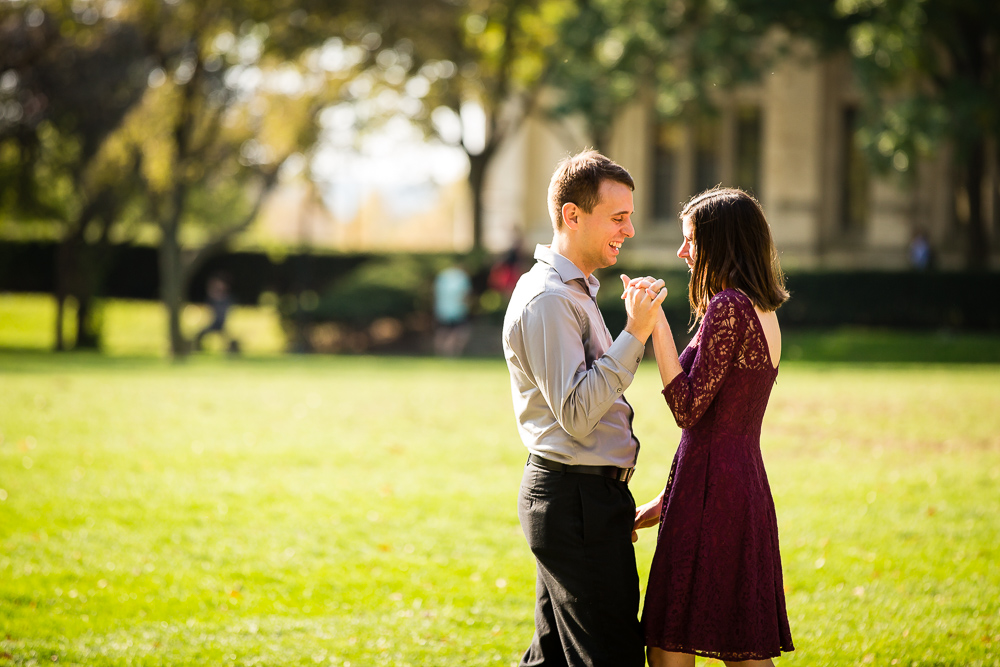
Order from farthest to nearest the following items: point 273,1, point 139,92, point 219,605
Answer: point 139,92, point 273,1, point 219,605

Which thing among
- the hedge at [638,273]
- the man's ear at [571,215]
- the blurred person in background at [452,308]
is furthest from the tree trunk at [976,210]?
the man's ear at [571,215]

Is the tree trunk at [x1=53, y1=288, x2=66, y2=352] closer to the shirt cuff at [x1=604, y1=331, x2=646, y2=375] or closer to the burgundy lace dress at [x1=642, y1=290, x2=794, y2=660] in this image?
the burgundy lace dress at [x1=642, y1=290, x2=794, y2=660]

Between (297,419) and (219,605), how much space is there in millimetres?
6837

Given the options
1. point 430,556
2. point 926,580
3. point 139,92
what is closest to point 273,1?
point 139,92

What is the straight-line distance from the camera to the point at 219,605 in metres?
5.95

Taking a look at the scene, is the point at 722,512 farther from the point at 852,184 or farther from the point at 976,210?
the point at 852,184

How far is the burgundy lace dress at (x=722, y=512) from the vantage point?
3576mm

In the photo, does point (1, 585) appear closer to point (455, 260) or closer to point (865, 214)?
point (455, 260)

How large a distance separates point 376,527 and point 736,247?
16.1ft

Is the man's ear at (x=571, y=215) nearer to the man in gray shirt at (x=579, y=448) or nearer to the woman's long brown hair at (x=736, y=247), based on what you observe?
the man in gray shirt at (x=579, y=448)

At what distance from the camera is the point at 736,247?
366 cm

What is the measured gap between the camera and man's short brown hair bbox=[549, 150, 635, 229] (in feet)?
11.6

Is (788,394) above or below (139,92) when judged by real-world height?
below

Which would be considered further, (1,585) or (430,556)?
(430,556)
